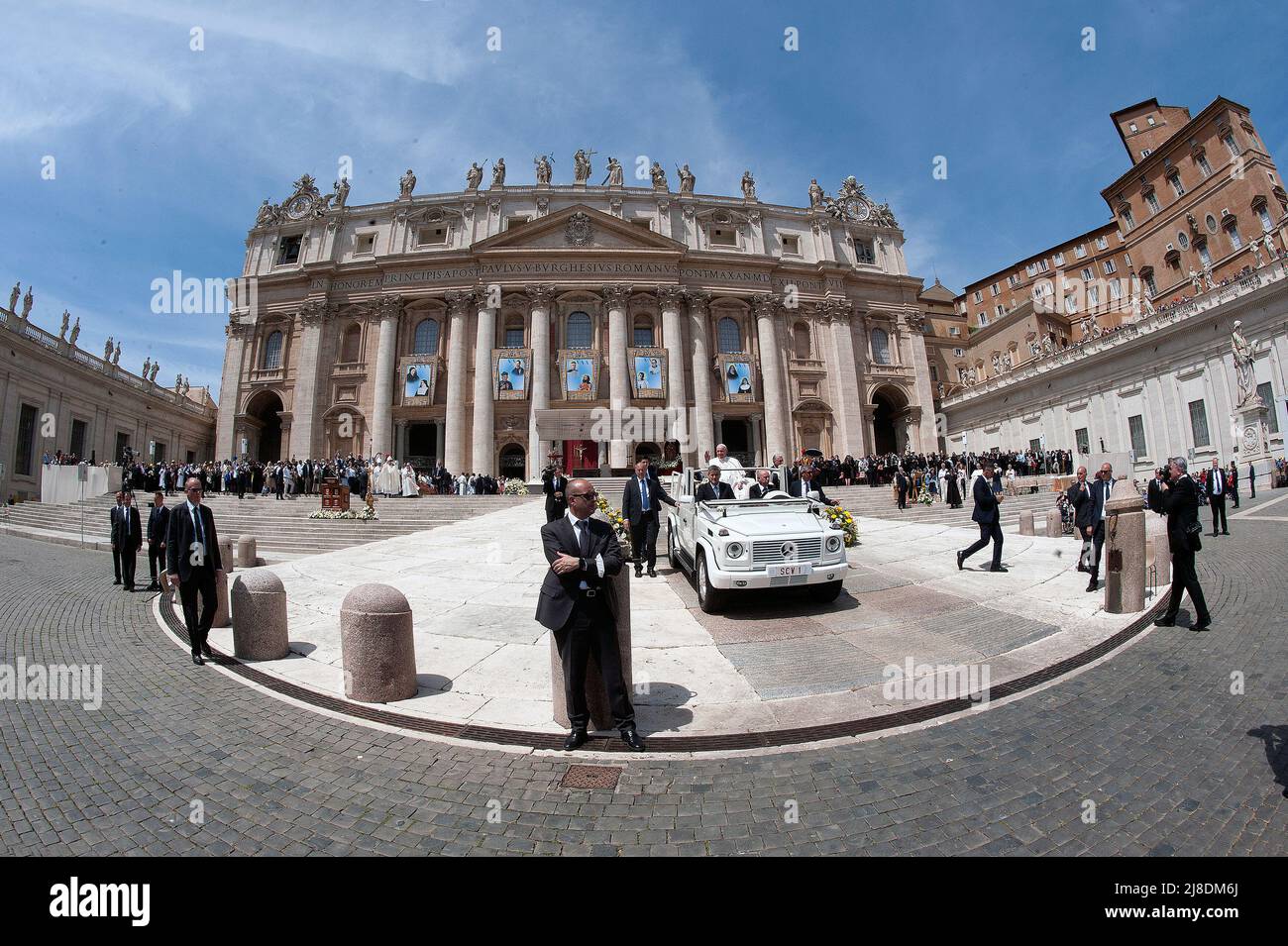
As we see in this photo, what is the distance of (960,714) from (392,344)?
4024cm

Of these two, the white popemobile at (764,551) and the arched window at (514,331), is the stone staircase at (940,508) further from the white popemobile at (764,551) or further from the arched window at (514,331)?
the arched window at (514,331)

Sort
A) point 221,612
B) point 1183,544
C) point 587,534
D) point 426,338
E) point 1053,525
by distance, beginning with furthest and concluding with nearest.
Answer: point 426,338
point 1053,525
point 221,612
point 1183,544
point 587,534

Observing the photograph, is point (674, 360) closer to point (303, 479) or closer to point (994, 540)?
point (303, 479)

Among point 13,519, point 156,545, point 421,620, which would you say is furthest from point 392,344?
point 421,620

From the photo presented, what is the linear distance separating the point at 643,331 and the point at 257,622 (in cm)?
3589

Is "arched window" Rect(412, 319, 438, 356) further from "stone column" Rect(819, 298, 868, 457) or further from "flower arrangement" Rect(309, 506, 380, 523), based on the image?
"stone column" Rect(819, 298, 868, 457)

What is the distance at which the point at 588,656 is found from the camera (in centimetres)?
396

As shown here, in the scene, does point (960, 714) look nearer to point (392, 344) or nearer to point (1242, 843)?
point (1242, 843)

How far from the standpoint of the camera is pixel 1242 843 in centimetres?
254

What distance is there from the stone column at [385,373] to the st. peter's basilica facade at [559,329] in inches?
5.5

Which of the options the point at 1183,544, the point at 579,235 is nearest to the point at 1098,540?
the point at 1183,544

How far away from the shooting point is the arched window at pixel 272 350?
130 feet
